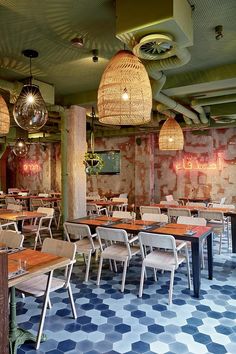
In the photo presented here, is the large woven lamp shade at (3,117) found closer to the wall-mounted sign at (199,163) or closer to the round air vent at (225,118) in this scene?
the round air vent at (225,118)

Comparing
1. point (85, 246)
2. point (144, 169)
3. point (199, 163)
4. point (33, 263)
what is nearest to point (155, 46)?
point (33, 263)

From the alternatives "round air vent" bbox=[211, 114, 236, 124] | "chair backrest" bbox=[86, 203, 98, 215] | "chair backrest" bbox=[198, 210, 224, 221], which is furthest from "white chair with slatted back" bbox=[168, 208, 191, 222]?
"round air vent" bbox=[211, 114, 236, 124]

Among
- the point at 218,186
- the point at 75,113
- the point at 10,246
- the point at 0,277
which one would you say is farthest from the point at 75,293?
the point at 218,186

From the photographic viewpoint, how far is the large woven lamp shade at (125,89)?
2350 mm

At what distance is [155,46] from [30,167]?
11.4 meters

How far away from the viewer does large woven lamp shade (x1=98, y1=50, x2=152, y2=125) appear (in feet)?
7.71

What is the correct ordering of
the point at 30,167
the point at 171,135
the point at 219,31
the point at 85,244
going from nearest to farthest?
the point at 219,31 < the point at 85,244 < the point at 171,135 < the point at 30,167

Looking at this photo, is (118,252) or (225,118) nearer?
(118,252)

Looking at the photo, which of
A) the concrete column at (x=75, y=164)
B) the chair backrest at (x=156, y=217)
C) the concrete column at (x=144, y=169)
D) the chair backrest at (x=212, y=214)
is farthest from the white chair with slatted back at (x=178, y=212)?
the concrete column at (x=144, y=169)

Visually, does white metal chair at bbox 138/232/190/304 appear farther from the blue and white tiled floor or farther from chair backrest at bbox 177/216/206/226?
chair backrest at bbox 177/216/206/226

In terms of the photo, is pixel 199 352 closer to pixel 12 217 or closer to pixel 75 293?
pixel 75 293

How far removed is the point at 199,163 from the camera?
8992mm

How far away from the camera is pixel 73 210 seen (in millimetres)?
5898

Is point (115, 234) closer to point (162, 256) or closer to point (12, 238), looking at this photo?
point (162, 256)
